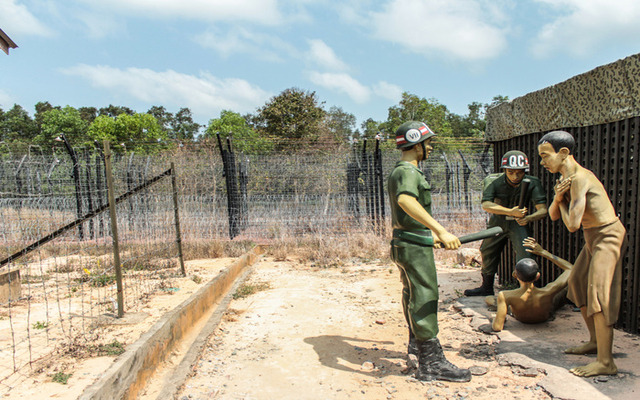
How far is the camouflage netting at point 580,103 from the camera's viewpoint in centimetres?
401

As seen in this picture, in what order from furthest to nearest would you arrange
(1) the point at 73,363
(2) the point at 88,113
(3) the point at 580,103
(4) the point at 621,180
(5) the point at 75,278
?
(2) the point at 88,113 → (5) the point at 75,278 → (3) the point at 580,103 → (4) the point at 621,180 → (1) the point at 73,363

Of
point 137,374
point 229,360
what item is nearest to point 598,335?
point 229,360

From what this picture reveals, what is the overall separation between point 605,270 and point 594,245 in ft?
0.65

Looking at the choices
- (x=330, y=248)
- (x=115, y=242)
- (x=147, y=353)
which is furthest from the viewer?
(x=330, y=248)

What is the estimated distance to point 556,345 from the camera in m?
4.07

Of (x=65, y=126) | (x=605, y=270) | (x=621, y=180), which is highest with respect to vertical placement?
(x=65, y=126)

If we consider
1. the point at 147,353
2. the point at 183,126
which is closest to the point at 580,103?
the point at 147,353

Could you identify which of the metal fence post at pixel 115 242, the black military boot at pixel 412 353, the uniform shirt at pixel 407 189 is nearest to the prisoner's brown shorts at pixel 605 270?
the uniform shirt at pixel 407 189

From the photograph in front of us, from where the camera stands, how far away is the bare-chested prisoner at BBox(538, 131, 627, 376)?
332 centimetres

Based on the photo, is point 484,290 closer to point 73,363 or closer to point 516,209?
point 516,209

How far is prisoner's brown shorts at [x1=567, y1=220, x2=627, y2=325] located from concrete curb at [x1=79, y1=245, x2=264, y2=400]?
3415 mm

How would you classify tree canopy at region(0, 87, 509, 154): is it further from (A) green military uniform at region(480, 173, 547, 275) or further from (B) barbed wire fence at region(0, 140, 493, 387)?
(A) green military uniform at region(480, 173, 547, 275)

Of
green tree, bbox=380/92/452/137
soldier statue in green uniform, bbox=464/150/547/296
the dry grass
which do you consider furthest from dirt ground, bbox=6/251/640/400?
green tree, bbox=380/92/452/137

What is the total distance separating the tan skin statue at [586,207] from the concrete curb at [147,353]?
3290mm
